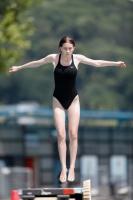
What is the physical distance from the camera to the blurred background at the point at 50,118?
30.2 metres

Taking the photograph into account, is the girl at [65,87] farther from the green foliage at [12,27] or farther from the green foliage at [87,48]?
the green foliage at [87,48]

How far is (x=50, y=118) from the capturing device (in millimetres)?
62344

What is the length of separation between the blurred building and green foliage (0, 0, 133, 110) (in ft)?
243

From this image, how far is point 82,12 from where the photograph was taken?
610 feet

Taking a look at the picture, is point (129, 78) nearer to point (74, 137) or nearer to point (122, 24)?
point (122, 24)

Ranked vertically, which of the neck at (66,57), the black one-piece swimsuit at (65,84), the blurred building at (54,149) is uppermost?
the blurred building at (54,149)

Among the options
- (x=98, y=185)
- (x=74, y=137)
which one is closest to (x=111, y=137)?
(x=98, y=185)

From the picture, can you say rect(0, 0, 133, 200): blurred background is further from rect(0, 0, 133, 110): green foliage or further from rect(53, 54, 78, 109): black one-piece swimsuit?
rect(53, 54, 78, 109): black one-piece swimsuit

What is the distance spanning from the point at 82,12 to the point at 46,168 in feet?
430

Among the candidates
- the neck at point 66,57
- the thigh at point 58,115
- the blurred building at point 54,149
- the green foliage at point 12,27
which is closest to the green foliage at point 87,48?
the blurred building at point 54,149

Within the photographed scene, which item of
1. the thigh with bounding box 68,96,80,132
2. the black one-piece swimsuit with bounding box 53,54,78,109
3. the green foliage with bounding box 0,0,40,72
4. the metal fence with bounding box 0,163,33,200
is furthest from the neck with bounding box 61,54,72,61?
the metal fence with bounding box 0,163,33,200

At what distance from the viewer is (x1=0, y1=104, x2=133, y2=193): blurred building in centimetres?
5531

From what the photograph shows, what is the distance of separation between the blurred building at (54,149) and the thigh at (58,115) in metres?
39.8

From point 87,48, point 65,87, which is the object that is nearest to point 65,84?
point 65,87
